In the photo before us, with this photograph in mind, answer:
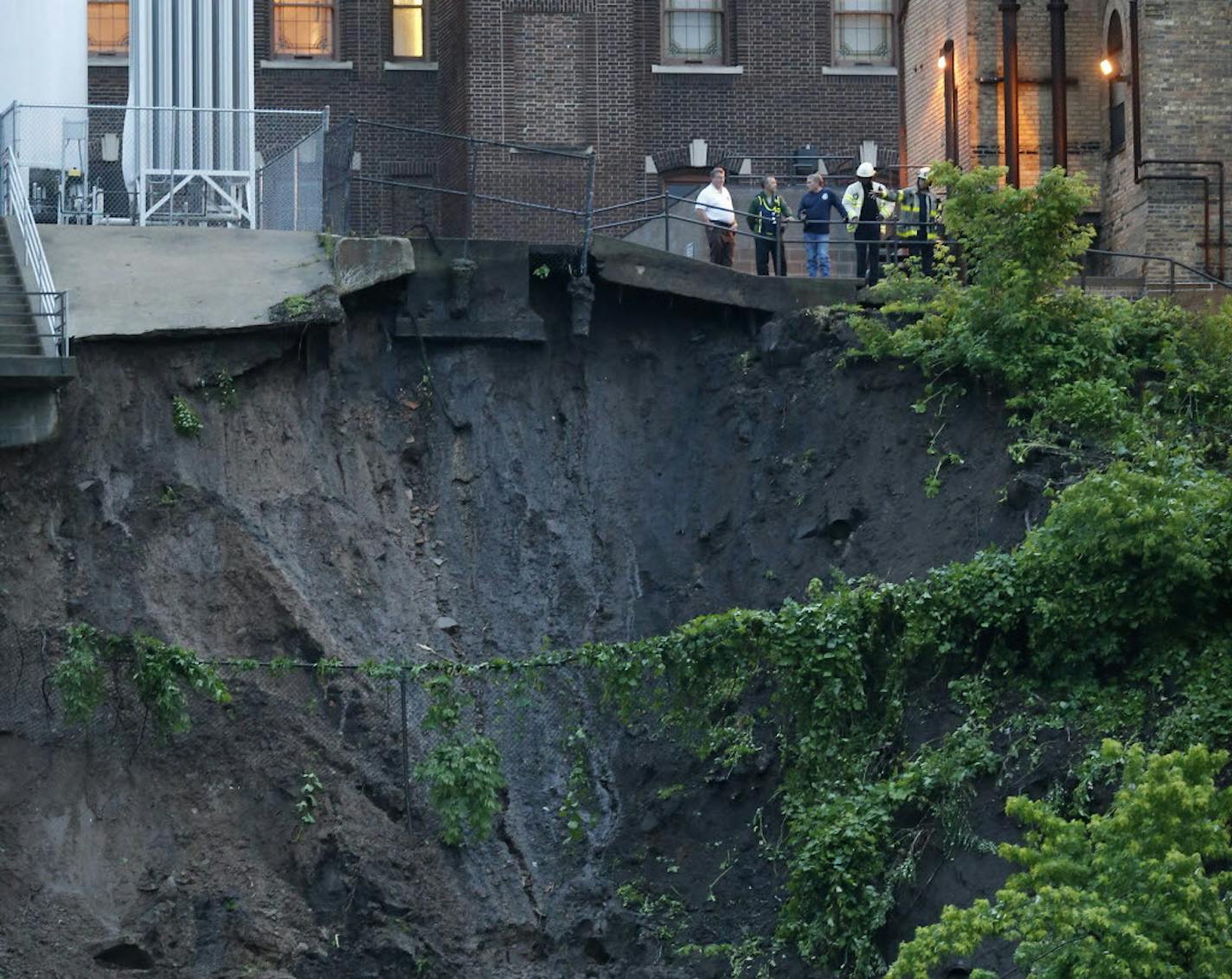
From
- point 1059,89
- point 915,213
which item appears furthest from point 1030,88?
point 915,213

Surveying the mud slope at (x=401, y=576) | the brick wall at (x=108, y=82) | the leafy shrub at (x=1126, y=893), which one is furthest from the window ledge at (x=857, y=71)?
the leafy shrub at (x=1126, y=893)

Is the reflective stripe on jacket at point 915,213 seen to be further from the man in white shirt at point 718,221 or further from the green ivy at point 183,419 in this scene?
the green ivy at point 183,419

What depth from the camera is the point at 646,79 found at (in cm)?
3666

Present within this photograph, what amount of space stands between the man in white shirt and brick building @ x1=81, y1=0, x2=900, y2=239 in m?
6.22

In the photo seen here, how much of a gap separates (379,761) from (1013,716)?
595 cm

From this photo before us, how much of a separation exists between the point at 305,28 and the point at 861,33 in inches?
326

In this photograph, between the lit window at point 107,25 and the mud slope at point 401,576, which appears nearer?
the mud slope at point 401,576

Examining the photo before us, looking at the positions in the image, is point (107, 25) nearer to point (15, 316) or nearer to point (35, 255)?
point (35, 255)

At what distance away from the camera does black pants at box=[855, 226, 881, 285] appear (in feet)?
90.5

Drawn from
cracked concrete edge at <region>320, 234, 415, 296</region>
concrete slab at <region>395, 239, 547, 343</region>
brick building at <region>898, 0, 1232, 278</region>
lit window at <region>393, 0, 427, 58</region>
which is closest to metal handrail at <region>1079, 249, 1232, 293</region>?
brick building at <region>898, 0, 1232, 278</region>

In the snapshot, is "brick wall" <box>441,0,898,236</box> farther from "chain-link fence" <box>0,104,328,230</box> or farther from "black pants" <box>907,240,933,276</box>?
"chain-link fence" <box>0,104,328,230</box>

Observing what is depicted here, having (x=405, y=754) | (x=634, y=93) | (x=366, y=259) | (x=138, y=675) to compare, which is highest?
(x=634, y=93)

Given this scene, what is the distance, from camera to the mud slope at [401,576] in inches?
866

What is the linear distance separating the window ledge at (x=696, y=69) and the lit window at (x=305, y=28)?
4.82 m
